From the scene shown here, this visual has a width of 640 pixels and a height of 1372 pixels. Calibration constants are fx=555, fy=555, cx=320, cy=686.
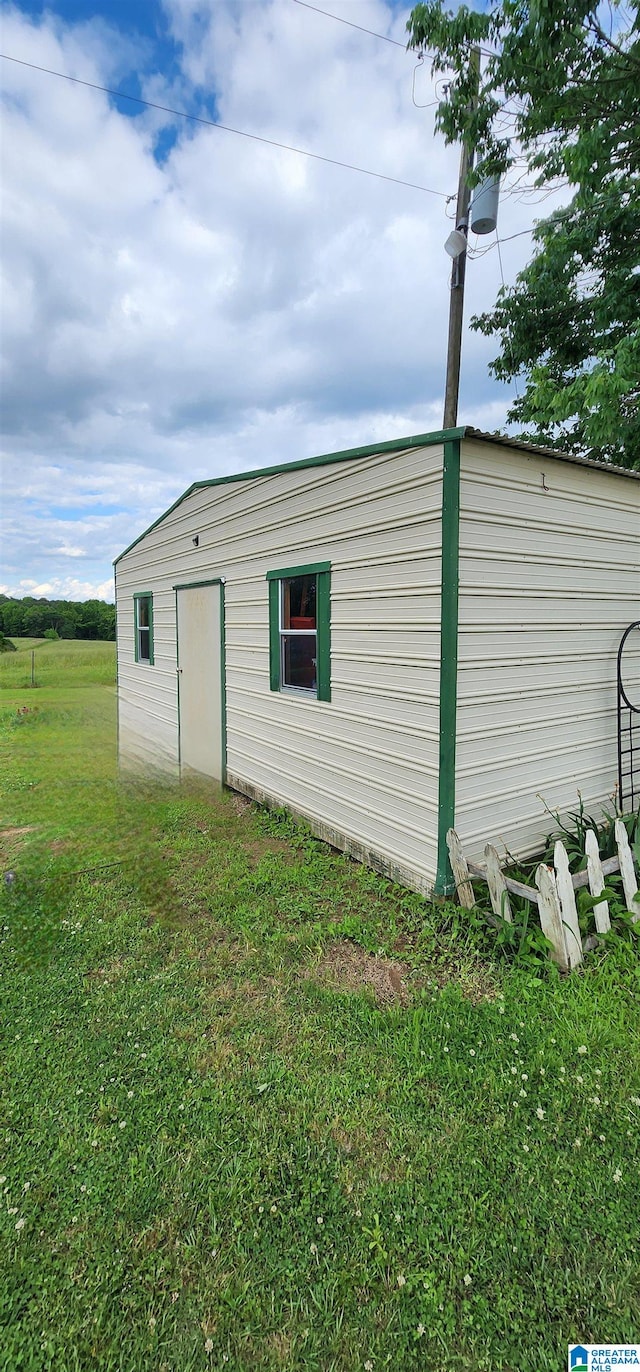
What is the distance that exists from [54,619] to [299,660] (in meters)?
22.3

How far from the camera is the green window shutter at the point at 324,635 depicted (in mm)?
4418

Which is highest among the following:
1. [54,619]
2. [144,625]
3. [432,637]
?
[54,619]

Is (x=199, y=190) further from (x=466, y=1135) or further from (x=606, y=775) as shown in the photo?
(x=466, y=1135)

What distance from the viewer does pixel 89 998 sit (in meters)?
2.70

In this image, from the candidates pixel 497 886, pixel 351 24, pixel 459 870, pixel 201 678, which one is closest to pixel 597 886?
pixel 497 886

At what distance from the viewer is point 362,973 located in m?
2.89

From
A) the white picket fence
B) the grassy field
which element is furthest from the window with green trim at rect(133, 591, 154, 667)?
the white picket fence

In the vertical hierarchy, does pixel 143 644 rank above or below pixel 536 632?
below

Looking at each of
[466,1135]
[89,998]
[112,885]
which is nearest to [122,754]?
[112,885]

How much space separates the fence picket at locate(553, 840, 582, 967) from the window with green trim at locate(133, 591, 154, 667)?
724 centimetres

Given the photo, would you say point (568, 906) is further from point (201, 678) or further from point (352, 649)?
point (201, 678)

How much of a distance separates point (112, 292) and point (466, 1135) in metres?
11.6

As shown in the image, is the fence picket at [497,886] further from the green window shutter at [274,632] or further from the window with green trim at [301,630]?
the green window shutter at [274,632]

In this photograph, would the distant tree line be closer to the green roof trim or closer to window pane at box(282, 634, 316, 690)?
the green roof trim
